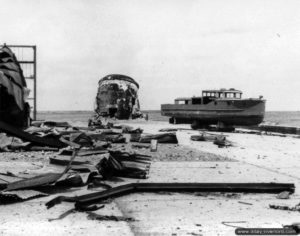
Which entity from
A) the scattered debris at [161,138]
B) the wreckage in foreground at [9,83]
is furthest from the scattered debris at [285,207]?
the scattered debris at [161,138]

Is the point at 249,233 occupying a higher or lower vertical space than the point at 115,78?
lower

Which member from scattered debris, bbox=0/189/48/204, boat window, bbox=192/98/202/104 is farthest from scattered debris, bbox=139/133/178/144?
boat window, bbox=192/98/202/104

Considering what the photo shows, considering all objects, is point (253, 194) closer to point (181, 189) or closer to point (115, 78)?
point (181, 189)

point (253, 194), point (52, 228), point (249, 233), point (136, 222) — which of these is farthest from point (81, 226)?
point (253, 194)

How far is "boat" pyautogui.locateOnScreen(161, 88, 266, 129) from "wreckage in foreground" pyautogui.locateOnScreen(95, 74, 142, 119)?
54.8ft

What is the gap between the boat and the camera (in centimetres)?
2686

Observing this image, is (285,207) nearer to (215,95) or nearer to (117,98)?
(215,95)

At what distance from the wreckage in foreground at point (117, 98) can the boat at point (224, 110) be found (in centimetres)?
1670

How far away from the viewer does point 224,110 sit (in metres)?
27.2

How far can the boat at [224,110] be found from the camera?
2686cm

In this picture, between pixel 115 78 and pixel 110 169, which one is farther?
pixel 115 78

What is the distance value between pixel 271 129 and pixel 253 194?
2323 centimetres

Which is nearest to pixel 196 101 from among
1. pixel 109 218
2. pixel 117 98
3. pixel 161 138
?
pixel 161 138

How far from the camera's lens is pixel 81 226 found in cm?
404
